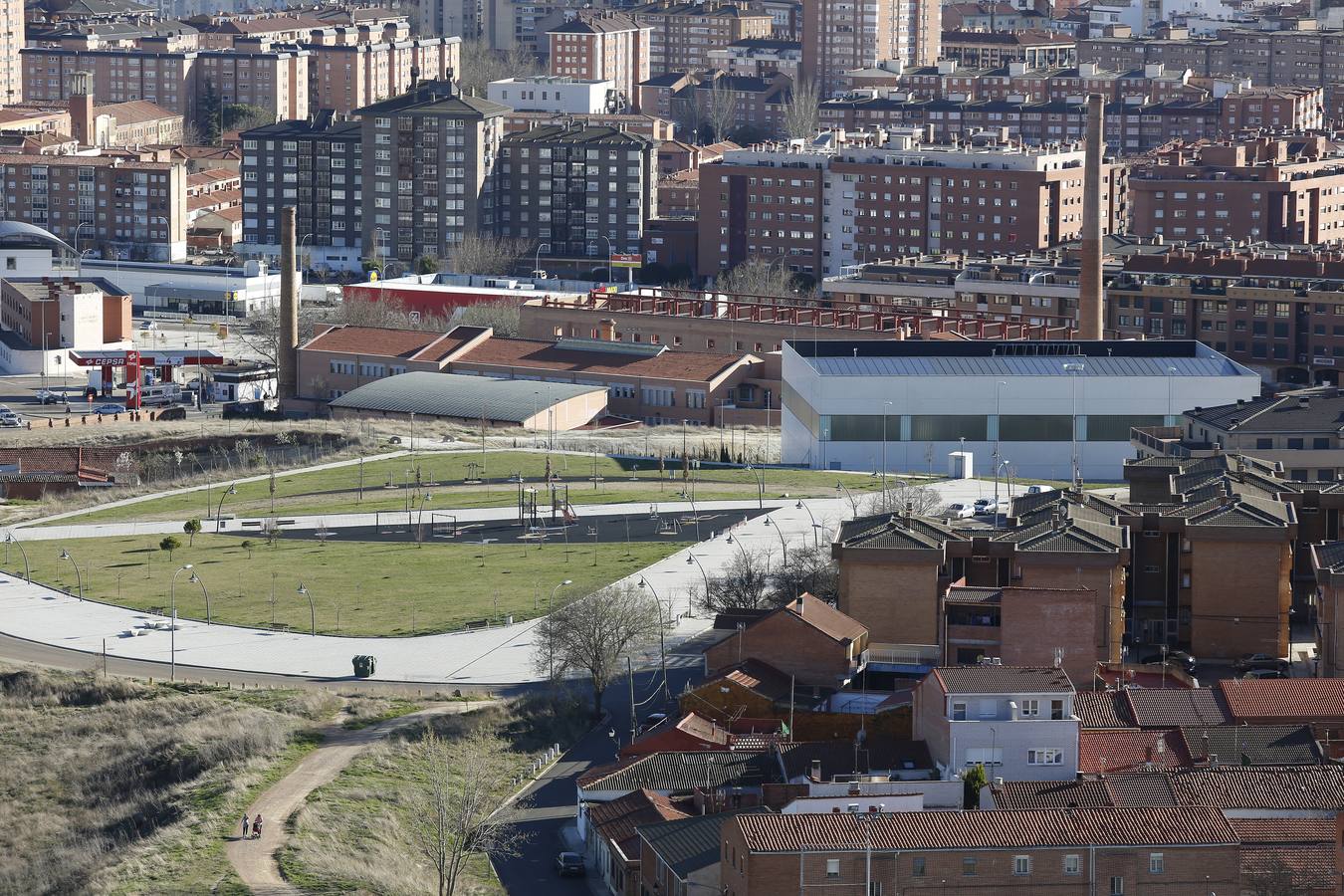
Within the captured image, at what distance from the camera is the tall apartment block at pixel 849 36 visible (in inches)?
6004

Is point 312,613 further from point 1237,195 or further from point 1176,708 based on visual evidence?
point 1237,195

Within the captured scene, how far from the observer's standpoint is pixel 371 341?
278 ft

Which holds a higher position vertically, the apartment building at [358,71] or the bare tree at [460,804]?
the apartment building at [358,71]

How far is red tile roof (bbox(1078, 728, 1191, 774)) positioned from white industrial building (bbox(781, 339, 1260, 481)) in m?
24.7

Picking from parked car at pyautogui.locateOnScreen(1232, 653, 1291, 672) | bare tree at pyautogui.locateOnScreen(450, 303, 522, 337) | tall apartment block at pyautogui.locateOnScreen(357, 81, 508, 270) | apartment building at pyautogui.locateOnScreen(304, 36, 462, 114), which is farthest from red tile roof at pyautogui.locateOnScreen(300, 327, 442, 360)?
apartment building at pyautogui.locateOnScreen(304, 36, 462, 114)

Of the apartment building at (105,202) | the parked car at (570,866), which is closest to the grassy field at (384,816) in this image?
the parked car at (570,866)

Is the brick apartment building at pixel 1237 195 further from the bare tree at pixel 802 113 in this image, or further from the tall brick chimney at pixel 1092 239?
the bare tree at pixel 802 113

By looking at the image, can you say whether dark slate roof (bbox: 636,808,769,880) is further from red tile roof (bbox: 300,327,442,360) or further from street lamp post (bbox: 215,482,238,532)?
red tile roof (bbox: 300,327,442,360)

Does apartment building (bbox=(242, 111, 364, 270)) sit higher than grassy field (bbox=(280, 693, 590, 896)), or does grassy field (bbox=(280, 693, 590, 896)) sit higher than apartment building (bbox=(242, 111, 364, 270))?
apartment building (bbox=(242, 111, 364, 270))

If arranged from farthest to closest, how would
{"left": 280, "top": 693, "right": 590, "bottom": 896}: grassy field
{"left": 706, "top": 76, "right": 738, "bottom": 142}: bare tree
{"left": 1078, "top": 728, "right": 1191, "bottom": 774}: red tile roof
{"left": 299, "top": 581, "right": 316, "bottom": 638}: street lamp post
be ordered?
1. {"left": 706, "top": 76, "right": 738, "bottom": 142}: bare tree
2. {"left": 299, "top": 581, "right": 316, "bottom": 638}: street lamp post
3. {"left": 1078, "top": 728, "right": 1191, "bottom": 774}: red tile roof
4. {"left": 280, "top": 693, "right": 590, "bottom": 896}: grassy field

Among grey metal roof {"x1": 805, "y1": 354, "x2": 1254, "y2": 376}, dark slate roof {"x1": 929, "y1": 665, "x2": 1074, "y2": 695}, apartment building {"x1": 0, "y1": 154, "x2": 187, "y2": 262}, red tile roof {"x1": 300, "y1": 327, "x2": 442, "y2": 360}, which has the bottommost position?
dark slate roof {"x1": 929, "y1": 665, "x2": 1074, "y2": 695}

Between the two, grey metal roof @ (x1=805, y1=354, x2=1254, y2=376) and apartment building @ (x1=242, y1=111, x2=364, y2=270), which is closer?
grey metal roof @ (x1=805, y1=354, x2=1254, y2=376)

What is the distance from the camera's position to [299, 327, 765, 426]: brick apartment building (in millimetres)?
78375

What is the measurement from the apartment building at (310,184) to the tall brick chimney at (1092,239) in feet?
139
